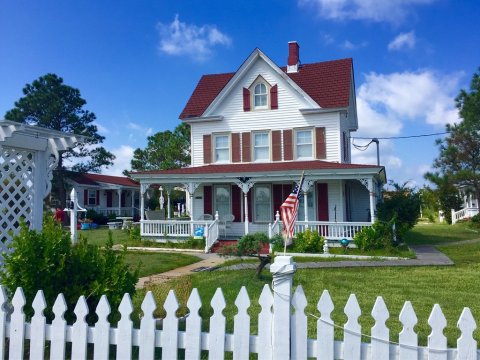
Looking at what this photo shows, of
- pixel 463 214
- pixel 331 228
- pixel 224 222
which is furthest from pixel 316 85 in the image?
pixel 463 214

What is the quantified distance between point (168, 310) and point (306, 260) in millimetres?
11334

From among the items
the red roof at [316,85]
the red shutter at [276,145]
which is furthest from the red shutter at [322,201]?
the red roof at [316,85]

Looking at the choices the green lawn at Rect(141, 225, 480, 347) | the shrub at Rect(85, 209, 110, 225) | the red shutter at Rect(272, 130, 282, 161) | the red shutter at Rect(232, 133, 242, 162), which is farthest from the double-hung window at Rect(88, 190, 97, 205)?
the green lawn at Rect(141, 225, 480, 347)

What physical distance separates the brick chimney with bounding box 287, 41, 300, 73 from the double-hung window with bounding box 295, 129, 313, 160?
15.3 feet

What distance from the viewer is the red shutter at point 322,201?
63.4ft

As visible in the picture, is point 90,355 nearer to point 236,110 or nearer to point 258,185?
point 258,185

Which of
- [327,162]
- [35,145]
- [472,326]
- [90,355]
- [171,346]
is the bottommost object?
[90,355]

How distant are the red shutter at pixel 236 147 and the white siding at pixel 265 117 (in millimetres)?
295

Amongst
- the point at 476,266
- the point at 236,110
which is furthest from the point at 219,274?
the point at 236,110

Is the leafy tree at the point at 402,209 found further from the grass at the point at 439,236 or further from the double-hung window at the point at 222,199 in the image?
the double-hung window at the point at 222,199

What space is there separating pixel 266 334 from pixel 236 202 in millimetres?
17061

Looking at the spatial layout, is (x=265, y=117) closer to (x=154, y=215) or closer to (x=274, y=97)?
(x=274, y=97)

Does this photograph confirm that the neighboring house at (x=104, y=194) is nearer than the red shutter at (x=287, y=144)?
No

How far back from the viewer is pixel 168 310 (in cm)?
366
